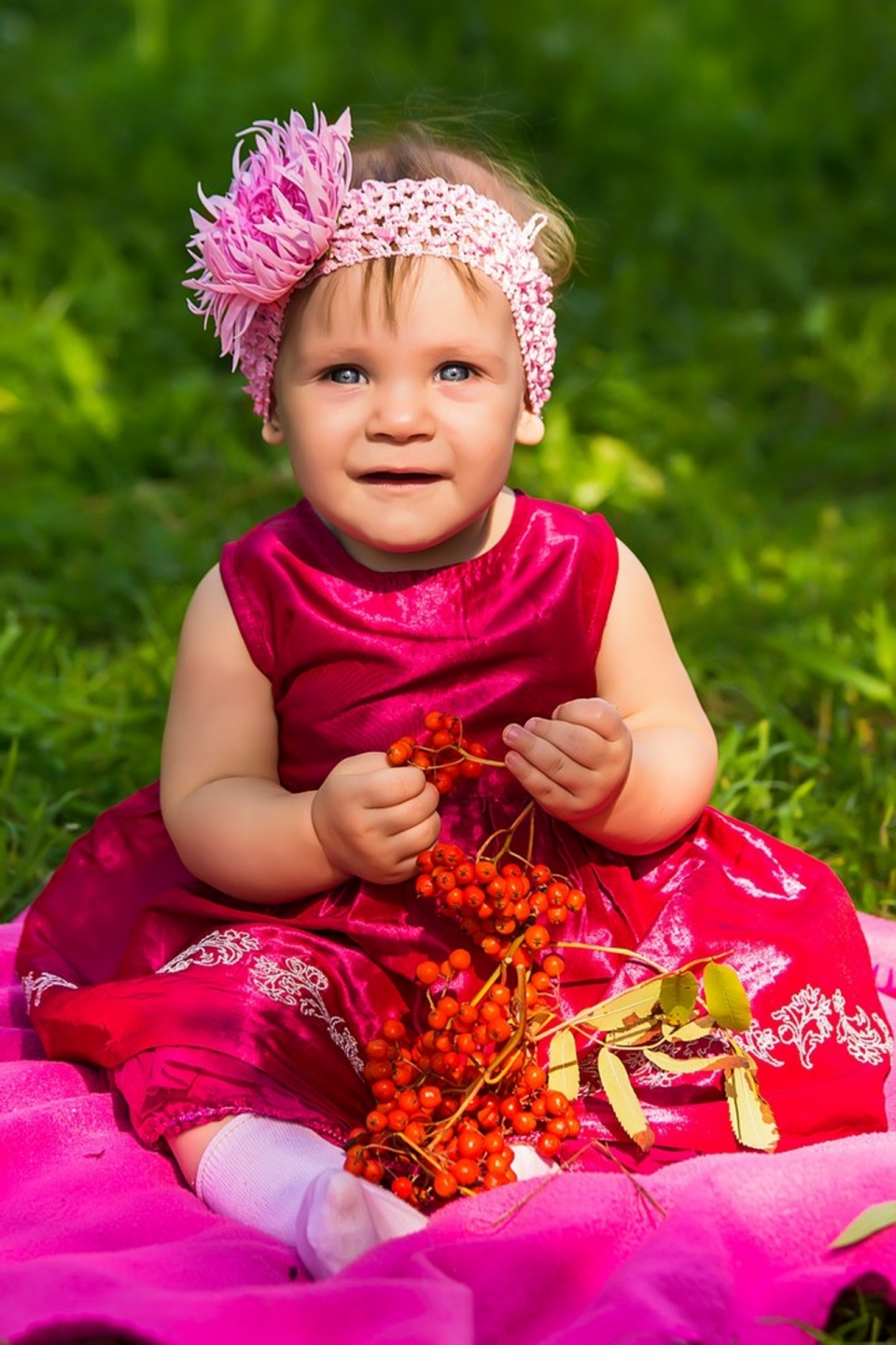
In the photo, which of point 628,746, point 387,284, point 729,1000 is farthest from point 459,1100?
point 387,284

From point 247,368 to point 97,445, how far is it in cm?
207

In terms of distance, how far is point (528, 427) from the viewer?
88.1 inches

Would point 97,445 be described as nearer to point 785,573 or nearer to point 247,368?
point 785,573

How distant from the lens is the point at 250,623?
223 centimetres

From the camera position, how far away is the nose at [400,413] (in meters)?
2.04

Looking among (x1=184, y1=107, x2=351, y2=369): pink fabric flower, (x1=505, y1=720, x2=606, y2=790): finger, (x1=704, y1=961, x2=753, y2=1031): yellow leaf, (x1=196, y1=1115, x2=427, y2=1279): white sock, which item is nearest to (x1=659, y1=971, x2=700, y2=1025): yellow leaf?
(x1=704, y1=961, x2=753, y2=1031): yellow leaf

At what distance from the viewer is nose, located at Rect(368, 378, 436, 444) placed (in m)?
2.04

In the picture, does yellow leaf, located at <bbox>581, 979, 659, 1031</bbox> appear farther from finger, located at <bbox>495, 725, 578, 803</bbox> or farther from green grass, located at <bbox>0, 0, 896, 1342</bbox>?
green grass, located at <bbox>0, 0, 896, 1342</bbox>

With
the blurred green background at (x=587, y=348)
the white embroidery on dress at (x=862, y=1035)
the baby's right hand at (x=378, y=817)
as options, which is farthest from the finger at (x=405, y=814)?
the blurred green background at (x=587, y=348)

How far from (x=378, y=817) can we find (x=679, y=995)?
1.23ft

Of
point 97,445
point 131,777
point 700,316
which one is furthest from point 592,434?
point 131,777

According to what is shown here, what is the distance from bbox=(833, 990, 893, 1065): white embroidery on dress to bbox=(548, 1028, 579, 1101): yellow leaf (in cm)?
33

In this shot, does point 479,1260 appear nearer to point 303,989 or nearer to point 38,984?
point 303,989

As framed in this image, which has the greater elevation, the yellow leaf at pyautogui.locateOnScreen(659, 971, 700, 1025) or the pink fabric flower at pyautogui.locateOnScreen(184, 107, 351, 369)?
the pink fabric flower at pyautogui.locateOnScreen(184, 107, 351, 369)
